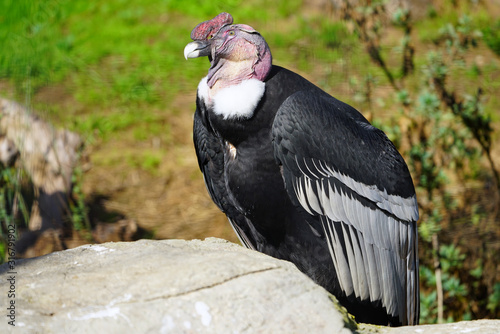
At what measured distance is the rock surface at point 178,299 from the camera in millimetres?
2061

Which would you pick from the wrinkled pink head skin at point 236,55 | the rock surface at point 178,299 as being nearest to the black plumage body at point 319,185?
the wrinkled pink head skin at point 236,55

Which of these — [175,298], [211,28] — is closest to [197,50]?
[211,28]

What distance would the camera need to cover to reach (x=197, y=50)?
9.70 ft

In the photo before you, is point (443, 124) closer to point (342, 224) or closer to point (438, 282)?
point (438, 282)

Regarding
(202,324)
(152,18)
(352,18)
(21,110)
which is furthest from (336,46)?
(202,324)

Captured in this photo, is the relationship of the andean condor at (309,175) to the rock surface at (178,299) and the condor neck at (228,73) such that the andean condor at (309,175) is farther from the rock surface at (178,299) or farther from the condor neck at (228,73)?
the rock surface at (178,299)

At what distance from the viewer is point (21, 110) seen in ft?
14.5

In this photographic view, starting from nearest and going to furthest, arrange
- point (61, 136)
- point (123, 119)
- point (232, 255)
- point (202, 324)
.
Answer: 1. point (202, 324)
2. point (232, 255)
3. point (61, 136)
4. point (123, 119)

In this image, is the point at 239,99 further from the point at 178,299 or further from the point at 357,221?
the point at 178,299

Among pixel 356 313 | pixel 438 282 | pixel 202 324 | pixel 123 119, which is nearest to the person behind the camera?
pixel 202 324

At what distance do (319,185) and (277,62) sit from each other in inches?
154

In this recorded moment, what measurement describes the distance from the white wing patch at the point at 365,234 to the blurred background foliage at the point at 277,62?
122 centimetres

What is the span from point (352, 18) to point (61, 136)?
98.5 inches

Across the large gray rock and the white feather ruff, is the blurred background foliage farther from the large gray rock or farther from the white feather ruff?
the large gray rock
